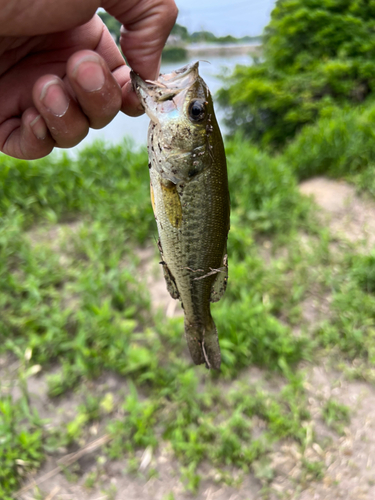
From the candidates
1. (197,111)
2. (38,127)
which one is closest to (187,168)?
(197,111)

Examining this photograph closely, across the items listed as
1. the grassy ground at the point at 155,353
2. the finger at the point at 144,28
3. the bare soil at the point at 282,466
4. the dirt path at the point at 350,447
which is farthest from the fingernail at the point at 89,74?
the dirt path at the point at 350,447

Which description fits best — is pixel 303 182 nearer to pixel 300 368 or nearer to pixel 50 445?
pixel 300 368

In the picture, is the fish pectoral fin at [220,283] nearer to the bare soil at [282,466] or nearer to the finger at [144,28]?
the finger at [144,28]

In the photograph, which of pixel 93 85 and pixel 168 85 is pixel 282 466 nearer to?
pixel 168 85

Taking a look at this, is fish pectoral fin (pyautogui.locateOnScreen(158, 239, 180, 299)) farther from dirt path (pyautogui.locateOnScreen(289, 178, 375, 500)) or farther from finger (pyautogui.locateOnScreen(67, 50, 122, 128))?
dirt path (pyautogui.locateOnScreen(289, 178, 375, 500))

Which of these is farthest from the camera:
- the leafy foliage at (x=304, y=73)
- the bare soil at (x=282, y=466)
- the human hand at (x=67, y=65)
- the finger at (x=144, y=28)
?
the leafy foliage at (x=304, y=73)

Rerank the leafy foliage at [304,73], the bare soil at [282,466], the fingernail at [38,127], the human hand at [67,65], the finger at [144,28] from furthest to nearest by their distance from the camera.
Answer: the leafy foliage at [304,73]
the bare soil at [282,466]
the fingernail at [38,127]
the finger at [144,28]
the human hand at [67,65]

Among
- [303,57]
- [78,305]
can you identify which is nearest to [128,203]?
[78,305]
